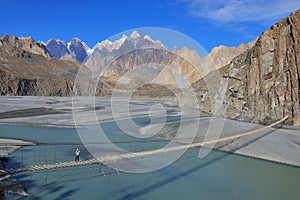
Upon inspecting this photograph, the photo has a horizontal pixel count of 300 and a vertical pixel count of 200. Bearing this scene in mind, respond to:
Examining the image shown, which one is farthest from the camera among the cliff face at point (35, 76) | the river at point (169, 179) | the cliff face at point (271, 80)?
the cliff face at point (35, 76)

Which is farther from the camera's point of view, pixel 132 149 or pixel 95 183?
pixel 132 149

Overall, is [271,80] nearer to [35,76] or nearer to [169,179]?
[169,179]

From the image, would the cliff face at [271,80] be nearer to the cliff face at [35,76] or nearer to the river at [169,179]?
the river at [169,179]

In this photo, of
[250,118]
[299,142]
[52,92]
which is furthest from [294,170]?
[52,92]

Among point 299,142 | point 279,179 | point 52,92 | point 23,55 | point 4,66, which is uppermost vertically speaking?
point 23,55

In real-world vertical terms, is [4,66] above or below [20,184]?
above

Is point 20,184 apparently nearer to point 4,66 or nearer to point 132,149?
point 132,149

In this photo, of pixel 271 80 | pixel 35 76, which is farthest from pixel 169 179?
pixel 35 76

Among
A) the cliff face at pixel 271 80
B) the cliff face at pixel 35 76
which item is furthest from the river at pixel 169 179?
the cliff face at pixel 35 76
